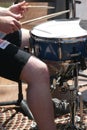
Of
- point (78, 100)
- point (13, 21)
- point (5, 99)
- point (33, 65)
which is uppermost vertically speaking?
point (13, 21)

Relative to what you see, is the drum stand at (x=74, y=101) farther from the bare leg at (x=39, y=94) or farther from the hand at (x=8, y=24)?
the hand at (x=8, y=24)

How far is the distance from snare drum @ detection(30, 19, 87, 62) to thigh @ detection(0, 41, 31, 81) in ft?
0.84

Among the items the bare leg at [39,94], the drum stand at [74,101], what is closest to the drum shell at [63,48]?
the drum stand at [74,101]

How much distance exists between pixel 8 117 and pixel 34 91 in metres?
1.10

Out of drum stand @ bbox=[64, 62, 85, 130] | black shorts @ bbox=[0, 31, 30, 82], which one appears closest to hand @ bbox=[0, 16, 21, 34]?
black shorts @ bbox=[0, 31, 30, 82]

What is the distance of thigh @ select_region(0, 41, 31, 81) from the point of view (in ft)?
7.79

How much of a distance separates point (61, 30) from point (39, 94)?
60 cm

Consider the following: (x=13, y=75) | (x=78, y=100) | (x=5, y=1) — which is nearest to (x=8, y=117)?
(x=78, y=100)

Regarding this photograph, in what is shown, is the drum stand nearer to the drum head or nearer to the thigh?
the drum head

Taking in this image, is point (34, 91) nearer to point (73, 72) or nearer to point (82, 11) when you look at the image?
point (73, 72)

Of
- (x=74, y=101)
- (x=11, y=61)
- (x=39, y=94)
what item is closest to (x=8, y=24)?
(x=11, y=61)

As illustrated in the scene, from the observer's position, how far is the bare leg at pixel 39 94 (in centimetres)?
234

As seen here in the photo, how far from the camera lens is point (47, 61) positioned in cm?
265

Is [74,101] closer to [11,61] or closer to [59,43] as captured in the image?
[59,43]
